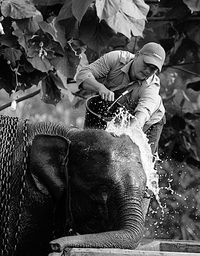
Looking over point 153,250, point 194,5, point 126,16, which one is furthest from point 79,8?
point 153,250

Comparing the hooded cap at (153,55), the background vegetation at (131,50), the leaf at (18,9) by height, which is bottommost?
the background vegetation at (131,50)

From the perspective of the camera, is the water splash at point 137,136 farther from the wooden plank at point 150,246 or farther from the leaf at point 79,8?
the leaf at point 79,8

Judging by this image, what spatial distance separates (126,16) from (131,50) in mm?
1722

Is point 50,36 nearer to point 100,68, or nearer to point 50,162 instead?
point 100,68

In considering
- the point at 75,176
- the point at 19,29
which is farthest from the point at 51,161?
the point at 19,29

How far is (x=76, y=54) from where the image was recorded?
7391mm

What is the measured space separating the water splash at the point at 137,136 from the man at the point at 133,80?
87 mm

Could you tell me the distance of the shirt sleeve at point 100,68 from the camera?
6.10 meters

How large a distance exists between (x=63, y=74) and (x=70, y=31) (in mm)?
308

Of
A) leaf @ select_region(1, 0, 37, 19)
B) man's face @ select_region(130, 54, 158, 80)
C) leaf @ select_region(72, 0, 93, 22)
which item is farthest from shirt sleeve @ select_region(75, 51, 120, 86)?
leaf @ select_region(1, 0, 37, 19)

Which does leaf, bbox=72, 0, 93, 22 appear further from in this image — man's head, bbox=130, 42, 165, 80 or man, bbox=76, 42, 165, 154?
man's head, bbox=130, 42, 165, 80

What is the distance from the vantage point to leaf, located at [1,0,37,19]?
6988 millimetres

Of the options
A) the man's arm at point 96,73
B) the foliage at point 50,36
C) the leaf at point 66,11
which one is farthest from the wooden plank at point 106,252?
the leaf at point 66,11

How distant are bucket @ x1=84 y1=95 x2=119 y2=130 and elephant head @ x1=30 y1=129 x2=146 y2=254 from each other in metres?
0.55
